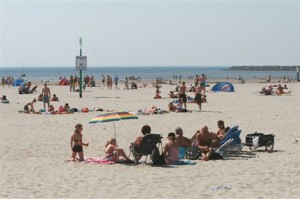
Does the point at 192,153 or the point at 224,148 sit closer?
the point at 192,153

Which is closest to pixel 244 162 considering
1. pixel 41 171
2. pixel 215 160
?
pixel 215 160

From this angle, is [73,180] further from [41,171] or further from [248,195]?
[248,195]

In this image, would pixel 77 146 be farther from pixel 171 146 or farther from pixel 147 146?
pixel 171 146

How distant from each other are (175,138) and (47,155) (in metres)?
3.02

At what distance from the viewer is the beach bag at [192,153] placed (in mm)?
11531

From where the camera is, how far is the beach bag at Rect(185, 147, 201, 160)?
454 inches

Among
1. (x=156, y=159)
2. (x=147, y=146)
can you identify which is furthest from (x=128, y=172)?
(x=147, y=146)

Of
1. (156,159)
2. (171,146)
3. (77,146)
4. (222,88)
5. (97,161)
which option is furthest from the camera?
(222,88)

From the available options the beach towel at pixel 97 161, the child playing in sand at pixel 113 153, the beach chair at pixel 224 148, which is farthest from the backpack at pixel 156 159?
the beach chair at pixel 224 148

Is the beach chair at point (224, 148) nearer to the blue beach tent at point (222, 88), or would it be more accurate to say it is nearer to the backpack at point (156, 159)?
the backpack at point (156, 159)

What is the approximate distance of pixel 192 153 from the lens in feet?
37.9

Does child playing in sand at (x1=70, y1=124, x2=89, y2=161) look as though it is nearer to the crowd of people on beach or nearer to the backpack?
the crowd of people on beach

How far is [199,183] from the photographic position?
29.9 feet

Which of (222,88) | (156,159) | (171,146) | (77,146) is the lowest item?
(222,88)
